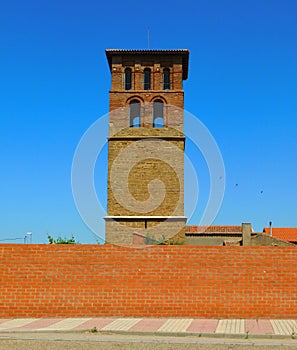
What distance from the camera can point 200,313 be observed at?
44.1ft

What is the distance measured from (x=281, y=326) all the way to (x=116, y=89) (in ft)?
65.6

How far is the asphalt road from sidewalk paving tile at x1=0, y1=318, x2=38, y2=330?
2.92ft

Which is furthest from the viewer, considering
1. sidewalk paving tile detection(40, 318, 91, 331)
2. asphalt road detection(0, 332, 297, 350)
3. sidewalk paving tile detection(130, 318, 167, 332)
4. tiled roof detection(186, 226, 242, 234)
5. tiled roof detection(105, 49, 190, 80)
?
tiled roof detection(186, 226, 242, 234)

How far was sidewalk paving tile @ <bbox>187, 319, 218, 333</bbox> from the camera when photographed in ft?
37.5

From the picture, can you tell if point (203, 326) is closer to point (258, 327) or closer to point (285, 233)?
point (258, 327)

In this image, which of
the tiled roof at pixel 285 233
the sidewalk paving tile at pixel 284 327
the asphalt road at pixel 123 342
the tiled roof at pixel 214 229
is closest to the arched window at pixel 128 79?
the tiled roof at pixel 214 229

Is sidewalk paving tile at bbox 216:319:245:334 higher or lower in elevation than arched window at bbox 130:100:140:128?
lower

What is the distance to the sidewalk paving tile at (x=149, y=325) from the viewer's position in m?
11.5

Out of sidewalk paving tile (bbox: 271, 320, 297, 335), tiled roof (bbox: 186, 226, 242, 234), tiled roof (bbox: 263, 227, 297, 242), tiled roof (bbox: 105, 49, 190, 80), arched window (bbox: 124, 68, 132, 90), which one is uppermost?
tiled roof (bbox: 105, 49, 190, 80)

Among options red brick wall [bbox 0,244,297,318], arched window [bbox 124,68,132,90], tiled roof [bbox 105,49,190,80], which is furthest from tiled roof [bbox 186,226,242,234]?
red brick wall [bbox 0,244,297,318]

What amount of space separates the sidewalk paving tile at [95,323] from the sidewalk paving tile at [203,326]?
1957 mm

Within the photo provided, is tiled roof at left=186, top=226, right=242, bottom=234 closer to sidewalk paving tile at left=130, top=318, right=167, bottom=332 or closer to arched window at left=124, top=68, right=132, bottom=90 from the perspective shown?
arched window at left=124, top=68, right=132, bottom=90

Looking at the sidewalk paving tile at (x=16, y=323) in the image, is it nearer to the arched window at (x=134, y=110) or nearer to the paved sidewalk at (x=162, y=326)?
the paved sidewalk at (x=162, y=326)

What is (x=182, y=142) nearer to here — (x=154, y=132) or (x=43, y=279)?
(x=154, y=132)
